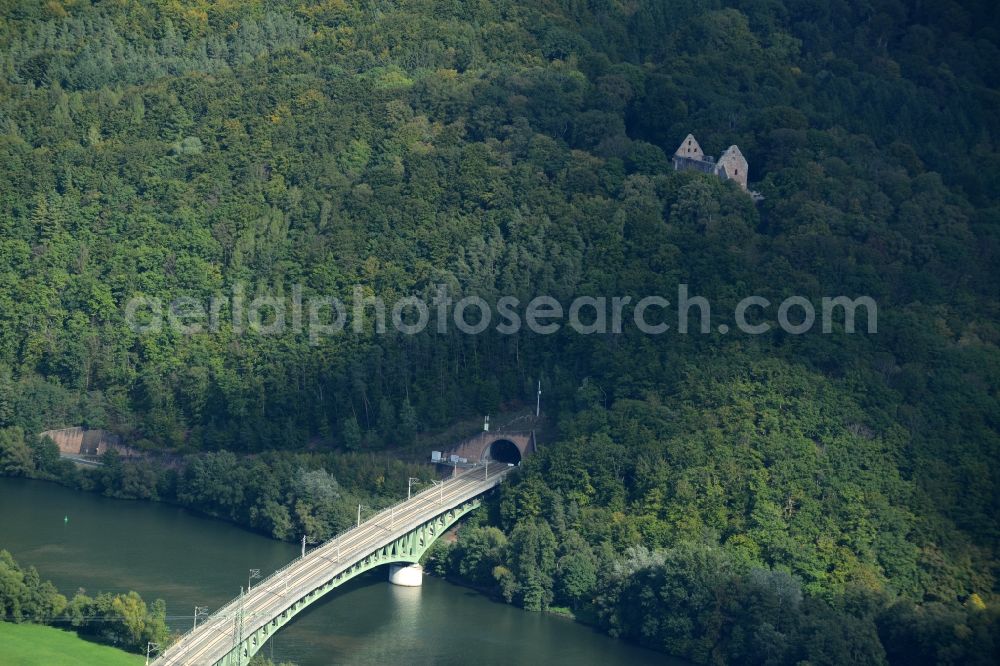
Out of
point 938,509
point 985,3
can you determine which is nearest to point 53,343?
point 938,509

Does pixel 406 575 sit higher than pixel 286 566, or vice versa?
pixel 286 566

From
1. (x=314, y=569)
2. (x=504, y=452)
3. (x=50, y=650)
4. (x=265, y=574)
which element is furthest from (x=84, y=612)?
(x=504, y=452)

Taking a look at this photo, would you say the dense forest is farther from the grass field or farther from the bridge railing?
the grass field

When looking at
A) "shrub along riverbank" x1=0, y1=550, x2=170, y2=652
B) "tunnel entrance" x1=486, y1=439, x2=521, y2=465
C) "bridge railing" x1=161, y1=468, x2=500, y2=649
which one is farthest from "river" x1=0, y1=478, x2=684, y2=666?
"tunnel entrance" x1=486, y1=439, x2=521, y2=465

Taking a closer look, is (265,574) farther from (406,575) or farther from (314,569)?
(406,575)

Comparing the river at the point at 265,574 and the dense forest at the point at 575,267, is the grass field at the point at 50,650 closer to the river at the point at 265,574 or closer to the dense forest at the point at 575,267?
the river at the point at 265,574

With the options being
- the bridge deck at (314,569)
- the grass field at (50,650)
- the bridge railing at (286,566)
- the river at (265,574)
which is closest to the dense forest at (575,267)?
the river at (265,574)

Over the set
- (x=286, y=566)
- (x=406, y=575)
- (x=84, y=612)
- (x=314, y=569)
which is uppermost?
(x=314, y=569)
